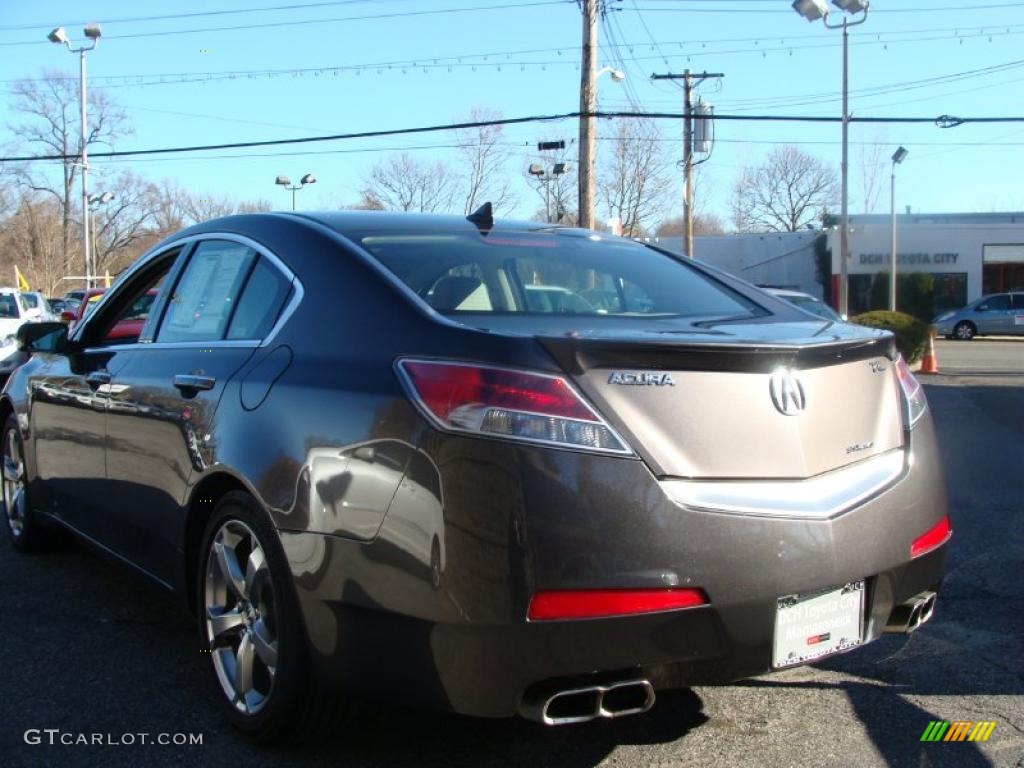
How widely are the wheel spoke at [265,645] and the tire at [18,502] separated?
8.33ft

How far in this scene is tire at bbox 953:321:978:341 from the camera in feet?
114

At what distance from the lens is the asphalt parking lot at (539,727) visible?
3.16 metres

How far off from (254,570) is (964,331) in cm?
3564

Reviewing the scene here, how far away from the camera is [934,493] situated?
3.09 meters

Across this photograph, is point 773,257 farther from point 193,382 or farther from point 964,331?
point 193,382

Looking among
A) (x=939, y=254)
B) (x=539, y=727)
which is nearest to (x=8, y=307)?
(x=539, y=727)

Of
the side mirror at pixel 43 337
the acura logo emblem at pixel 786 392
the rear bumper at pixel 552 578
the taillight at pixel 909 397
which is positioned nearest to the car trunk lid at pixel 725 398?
the acura logo emblem at pixel 786 392

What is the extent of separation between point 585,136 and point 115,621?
15.3m

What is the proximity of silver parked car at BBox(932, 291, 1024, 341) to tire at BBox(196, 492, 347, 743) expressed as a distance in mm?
34877

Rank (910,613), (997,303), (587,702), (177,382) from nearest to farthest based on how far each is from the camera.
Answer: (587,702), (910,613), (177,382), (997,303)

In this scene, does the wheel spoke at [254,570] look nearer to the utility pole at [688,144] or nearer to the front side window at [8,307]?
the front side window at [8,307]

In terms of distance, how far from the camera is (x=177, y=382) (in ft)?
11.7

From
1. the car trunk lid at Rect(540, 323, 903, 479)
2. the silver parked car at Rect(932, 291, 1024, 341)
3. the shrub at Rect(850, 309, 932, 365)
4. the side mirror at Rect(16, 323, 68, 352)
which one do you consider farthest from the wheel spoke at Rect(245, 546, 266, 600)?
the silver parked car at Rect(932, 291, 1024, 341)

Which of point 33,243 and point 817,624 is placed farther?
point 33,243
